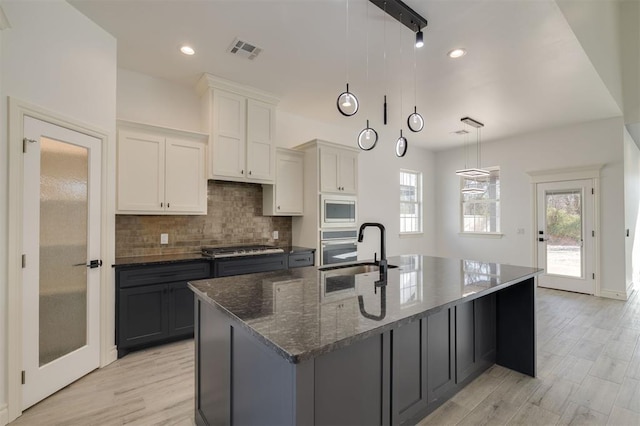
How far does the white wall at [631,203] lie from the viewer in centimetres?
504

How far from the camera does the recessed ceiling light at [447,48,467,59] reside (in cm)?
304

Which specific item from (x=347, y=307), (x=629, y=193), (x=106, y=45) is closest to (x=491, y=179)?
(x=629, y=193)

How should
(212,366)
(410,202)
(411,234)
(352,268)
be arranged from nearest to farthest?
(212,366)
(352,268)
(411,234)
(410,202)

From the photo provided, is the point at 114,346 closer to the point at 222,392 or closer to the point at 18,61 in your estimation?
the point at 222,392

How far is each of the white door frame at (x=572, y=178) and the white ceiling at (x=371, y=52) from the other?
983 mm

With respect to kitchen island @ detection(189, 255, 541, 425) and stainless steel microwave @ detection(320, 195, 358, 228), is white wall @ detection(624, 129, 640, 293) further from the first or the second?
stainless steel microwave @ detection(320, 195, 358, 228)

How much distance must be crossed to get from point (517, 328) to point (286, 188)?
10.2 ft

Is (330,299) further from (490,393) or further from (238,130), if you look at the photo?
(238,130)

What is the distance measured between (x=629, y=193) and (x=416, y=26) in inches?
212

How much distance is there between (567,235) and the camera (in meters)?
5.46

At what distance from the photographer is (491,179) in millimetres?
6602

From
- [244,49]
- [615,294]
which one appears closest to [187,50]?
[244,49]

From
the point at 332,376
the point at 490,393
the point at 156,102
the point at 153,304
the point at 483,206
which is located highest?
the point at 156,102

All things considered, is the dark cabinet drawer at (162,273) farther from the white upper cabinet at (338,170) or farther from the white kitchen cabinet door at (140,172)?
the white upper cabinet at (338,170)
